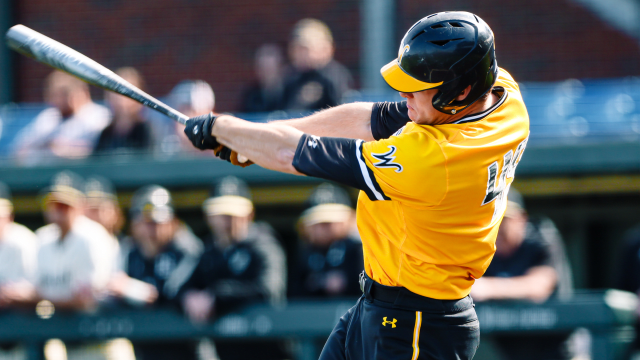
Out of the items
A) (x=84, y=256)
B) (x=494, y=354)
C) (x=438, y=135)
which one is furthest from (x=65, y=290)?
(x=438, y=135)

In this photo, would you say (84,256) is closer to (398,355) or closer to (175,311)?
(175,311)

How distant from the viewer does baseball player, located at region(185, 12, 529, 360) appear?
7.80ft

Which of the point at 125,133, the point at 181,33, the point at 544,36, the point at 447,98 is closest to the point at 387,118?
the point at 447,98

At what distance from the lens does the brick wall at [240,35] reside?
8766mm

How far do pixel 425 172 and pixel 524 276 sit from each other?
102 inches

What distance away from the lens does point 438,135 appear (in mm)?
2404

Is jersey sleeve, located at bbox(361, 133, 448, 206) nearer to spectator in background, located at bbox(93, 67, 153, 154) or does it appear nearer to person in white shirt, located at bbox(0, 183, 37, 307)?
person in white shirt, located at bbox(0, 183, 37, 307)

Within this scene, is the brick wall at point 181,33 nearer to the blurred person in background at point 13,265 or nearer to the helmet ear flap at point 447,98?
the blurred person in background at point 13,265

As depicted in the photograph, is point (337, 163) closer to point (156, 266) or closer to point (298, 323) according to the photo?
point (298, 323)

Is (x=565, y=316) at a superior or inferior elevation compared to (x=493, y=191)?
inferior

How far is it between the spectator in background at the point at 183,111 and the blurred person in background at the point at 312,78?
2.31 ft

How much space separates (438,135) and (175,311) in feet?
9.83

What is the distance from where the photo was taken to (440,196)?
2.36 meters

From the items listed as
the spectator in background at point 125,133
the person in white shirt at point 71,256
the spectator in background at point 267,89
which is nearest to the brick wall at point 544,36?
the spectator in background at point 267,89
